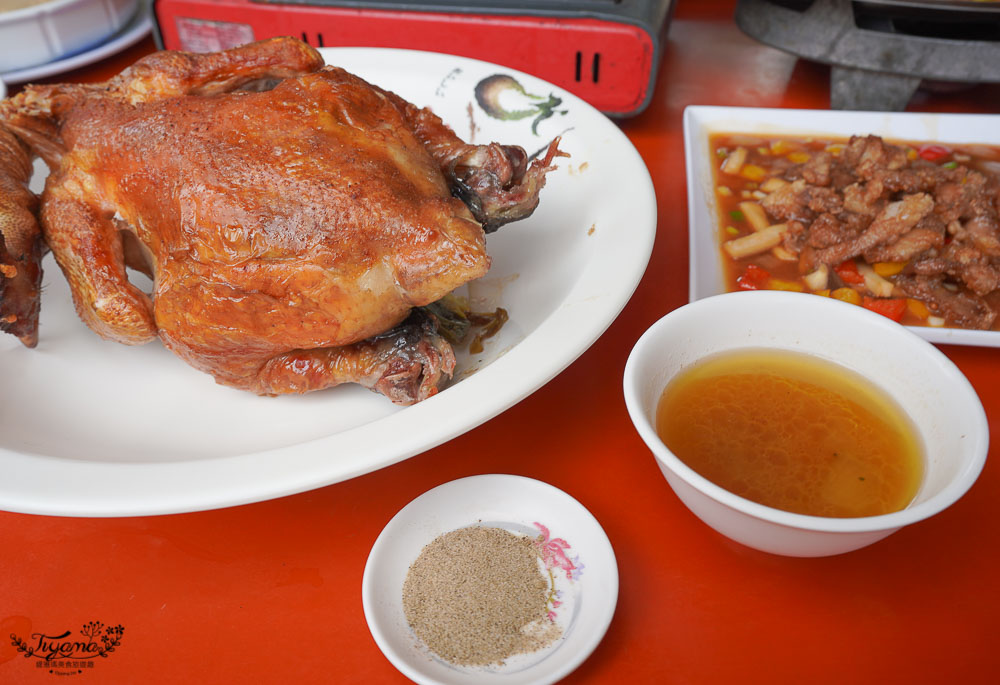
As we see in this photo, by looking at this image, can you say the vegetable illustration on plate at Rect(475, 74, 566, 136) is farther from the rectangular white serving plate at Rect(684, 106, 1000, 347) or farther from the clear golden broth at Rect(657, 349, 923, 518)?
the clear golden broth at Rect(657, 349, 923, 518)

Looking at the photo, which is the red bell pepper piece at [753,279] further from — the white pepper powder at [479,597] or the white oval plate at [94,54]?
the white oval plate at [94,54]

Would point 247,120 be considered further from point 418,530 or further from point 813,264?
point 813,264

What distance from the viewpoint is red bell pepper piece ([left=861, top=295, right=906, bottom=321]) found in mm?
1376

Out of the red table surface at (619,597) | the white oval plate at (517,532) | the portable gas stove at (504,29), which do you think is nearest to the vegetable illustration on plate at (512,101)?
the portable gas stove at (504,29)

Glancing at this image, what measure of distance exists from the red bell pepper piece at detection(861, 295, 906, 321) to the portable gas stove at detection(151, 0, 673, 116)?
0.77 m

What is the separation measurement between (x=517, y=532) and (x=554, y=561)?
0.07 m

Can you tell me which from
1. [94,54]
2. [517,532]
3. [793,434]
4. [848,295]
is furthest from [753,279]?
[94,54]

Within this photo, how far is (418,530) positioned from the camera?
103 cm

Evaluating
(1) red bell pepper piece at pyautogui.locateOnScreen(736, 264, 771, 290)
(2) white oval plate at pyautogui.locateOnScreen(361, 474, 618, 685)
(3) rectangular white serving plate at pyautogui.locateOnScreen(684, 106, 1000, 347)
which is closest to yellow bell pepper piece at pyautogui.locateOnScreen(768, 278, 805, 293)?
(1) red bell pepper piece at pyautogui.locateOnScreen(736, 264, 771, 290)

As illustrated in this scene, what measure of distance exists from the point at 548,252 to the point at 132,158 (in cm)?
70

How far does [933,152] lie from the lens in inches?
69.8

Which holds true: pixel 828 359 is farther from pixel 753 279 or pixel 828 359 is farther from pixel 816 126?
pixel 816 126

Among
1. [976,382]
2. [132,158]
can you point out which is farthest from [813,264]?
[132,158]

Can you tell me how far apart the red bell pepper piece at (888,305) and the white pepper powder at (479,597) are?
851mm
